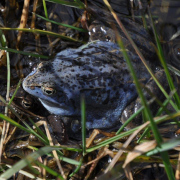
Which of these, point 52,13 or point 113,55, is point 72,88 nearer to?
point 113,55

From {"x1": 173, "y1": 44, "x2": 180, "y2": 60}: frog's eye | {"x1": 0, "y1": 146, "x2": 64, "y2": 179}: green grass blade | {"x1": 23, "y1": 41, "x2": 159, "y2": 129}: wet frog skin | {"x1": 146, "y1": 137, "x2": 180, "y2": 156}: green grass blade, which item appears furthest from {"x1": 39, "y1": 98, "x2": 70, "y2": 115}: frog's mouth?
{"x1": 173, "y1": 44, "x2": 180, "y2": 60}: frog's eye

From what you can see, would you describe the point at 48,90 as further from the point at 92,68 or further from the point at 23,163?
the point at 23,163

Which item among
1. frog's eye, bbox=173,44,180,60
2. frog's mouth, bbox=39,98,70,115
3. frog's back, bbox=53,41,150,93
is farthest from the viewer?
frog's eye, bbox=173,44,180,60

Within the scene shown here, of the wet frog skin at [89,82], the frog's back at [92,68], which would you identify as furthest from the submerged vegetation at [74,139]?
the frog's back at [92,68]

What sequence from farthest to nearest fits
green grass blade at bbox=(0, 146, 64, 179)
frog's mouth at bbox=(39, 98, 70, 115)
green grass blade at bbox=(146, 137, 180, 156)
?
frog's mouth at bbox=(39, 98, 70, 115) < green grass blade at bbox=(0, 146, 64, 179) < green grass blade at bbox=(146, 137, 180, 156)

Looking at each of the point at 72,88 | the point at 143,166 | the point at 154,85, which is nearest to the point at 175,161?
the point at 143,166

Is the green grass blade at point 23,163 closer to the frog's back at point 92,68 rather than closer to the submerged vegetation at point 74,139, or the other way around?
the submerged vegetation at point 74,139

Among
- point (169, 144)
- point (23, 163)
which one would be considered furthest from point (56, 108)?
point (169, 144)

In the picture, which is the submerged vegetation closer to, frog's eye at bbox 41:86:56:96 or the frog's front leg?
the frog's front leg
